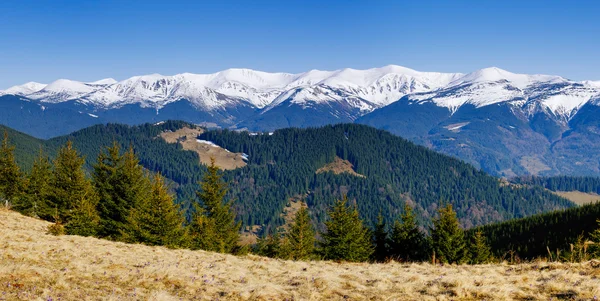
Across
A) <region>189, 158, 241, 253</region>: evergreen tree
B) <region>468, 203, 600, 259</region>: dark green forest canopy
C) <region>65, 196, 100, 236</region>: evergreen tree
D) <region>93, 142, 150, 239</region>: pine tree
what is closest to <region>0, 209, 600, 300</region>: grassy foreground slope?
<region>65, 196, 100, 236</region>: evergreen tree

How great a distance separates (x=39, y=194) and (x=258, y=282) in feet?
179

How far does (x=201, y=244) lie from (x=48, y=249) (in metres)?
21.1

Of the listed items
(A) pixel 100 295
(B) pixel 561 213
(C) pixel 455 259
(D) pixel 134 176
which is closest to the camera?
(A) pixel 100 295

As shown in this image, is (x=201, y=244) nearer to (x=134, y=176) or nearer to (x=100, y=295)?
(x=134, y=176)

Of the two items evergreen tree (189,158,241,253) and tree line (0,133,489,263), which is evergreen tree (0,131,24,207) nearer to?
tree line (0,133,489,263)

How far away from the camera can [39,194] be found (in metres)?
60.4

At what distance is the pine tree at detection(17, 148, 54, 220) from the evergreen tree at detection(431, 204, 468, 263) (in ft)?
167

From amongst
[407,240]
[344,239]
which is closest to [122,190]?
[344,239]

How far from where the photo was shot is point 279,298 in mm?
16156

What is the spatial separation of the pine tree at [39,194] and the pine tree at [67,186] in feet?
3.07

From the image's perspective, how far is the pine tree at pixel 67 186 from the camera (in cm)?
5284

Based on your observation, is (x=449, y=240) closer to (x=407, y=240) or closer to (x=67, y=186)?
(x=407, y=240)

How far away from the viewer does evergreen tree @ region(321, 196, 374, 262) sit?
56.7 meters

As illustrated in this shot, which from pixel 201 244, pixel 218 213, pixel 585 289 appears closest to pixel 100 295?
pixel 585 289
